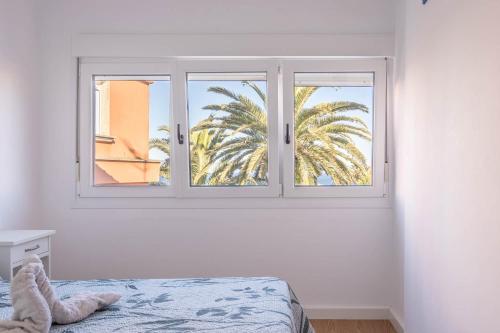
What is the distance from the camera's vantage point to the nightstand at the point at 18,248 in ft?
9.11

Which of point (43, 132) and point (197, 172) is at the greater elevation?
point (43, 132)

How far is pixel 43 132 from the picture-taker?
3801 mm

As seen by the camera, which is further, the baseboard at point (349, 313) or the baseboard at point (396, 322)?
the baseboard at point (349, 313)

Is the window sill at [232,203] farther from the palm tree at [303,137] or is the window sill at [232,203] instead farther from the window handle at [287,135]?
the window handle at [287,135]

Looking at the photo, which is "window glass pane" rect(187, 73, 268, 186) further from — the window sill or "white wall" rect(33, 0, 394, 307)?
"white wall" rect(33, 0, 394, 307)

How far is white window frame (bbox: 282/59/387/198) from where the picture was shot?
12.4 ft

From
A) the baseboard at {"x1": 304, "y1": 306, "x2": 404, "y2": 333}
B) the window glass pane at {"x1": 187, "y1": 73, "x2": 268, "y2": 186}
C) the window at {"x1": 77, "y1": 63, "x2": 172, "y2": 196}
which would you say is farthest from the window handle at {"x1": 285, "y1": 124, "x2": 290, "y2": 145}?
the baseboard at {"x1": 304, "y1": 306, "x2": 404, "y2": 333}

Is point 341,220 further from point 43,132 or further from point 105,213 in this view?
point 43,132

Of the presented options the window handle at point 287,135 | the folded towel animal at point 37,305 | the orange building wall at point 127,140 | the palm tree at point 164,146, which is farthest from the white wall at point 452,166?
the orange building wall at point 127,140

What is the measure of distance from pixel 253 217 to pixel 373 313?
3.49ft

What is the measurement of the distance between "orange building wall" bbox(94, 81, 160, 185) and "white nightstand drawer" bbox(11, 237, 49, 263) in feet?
2.68

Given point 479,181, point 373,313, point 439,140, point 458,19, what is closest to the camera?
point 479,181

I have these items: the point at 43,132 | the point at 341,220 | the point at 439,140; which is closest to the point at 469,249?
the point at 439,140

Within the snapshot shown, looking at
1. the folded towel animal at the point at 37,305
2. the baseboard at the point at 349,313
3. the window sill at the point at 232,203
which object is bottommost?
the baseboard at the point at 349,313
